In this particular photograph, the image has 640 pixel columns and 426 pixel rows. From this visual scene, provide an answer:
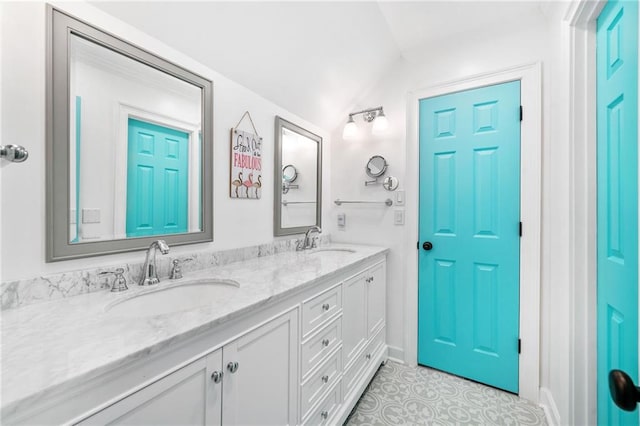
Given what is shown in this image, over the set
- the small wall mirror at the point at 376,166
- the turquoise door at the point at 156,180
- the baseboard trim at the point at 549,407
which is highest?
the small wall mirror at the point at 376,166

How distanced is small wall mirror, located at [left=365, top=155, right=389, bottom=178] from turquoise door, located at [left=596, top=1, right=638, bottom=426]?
1.29 metres

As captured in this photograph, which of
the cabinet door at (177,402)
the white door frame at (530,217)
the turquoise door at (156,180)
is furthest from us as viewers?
the white door frame at (530,217)

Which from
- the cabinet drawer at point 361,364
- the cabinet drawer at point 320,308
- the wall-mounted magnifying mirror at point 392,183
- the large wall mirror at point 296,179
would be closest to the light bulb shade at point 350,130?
the large wall mirror at point 296,179

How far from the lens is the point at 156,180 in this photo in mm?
1294

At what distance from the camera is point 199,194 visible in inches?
56.7

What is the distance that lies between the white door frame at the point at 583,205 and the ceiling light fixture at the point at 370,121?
1.13m

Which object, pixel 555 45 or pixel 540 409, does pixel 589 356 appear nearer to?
pixel 540 409

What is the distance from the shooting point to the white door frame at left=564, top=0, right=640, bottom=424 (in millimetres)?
1125

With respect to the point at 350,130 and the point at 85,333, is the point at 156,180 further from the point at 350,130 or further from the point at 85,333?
the point at 350,130

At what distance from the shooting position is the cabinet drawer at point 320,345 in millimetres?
1251

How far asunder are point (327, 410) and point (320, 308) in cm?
54

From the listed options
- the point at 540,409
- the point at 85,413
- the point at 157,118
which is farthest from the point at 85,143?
the point at 540,409

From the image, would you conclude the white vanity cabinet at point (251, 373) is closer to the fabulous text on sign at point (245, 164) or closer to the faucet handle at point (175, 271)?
the faucet handle at point (175, 271)

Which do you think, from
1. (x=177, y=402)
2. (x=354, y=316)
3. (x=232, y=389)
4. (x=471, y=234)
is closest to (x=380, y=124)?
(x=471, y=234)
